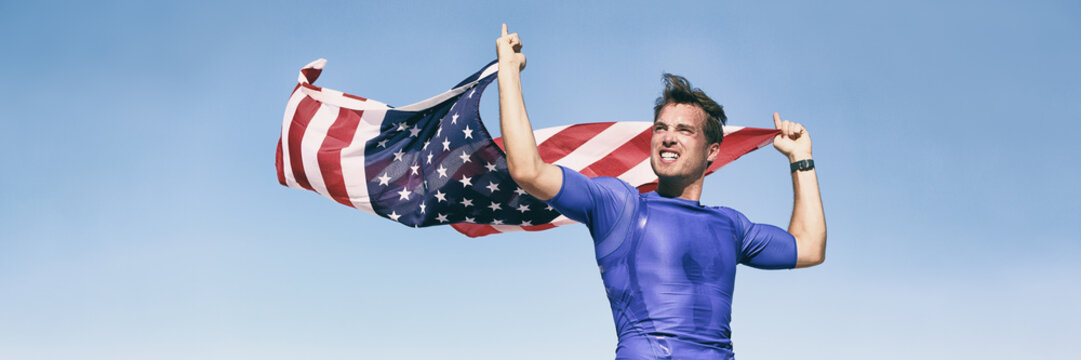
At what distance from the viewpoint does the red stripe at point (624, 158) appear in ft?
26.6

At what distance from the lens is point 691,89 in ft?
17.1

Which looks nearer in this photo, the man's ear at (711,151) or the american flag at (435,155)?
the man's ear at (711,151)

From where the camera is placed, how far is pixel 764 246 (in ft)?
16.7

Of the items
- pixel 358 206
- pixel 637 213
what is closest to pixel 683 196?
pixel 637 213

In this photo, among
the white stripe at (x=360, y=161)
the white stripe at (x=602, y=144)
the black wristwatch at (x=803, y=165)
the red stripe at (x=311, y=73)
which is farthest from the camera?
the red stripe at (x=311, y=73)

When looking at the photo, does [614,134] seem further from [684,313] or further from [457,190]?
[684,313]

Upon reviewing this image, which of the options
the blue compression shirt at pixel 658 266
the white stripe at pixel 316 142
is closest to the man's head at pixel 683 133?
the blue compression shirt at pixel 658 266

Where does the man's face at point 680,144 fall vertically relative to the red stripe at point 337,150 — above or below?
below

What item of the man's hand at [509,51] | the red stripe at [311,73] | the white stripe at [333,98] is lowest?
the man's hand at [509,51]

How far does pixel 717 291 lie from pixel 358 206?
4.30m

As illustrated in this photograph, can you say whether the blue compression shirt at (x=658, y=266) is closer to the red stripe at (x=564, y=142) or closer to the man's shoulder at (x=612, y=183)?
the man's shoulder at (x=612, y=183)

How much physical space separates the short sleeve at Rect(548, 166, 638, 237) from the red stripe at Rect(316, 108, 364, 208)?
4.00 meters

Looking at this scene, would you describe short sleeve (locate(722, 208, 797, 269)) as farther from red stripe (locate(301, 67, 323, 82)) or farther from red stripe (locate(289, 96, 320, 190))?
red stripe (locate(301, 67, 323, 82))

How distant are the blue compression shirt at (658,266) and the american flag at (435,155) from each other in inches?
99.5
